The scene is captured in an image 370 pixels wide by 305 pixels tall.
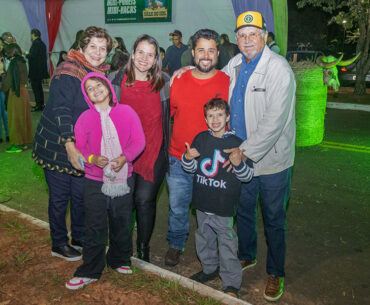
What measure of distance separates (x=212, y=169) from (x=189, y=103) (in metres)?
0.64

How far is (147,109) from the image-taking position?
3371 millimetres

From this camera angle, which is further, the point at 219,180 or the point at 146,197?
the point at 146,197

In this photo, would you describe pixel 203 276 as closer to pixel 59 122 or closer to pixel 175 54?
pixel 59 122

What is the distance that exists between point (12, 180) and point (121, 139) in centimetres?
388

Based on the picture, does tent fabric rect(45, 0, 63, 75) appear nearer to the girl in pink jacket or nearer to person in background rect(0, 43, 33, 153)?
person in background rect(0, 43, 33, 153)

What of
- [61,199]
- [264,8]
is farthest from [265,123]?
[264,8]

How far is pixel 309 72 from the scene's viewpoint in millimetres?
7891

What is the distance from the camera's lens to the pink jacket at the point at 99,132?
116 inches

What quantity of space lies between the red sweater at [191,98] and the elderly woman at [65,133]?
0.65 m

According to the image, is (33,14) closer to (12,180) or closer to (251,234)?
(12,180)

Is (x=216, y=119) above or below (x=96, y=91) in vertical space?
below

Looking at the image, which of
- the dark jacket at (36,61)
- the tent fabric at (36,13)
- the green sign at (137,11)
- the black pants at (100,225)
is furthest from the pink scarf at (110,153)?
the tent fabric at (36,13)

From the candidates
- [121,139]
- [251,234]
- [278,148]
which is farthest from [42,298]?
[278,148]

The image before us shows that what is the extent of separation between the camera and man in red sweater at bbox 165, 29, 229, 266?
3.26 metres
